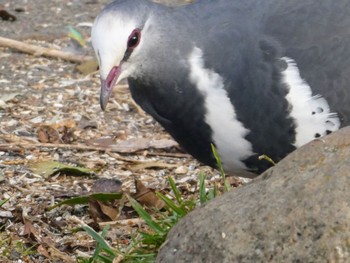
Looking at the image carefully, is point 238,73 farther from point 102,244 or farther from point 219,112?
point 102,244

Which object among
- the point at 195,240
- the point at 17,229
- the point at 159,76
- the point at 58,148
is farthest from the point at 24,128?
the point at 195,240

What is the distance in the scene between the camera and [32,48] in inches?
234

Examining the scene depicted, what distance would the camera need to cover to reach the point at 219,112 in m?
3.59

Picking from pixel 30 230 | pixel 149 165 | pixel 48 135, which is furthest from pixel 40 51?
pixel 30 230

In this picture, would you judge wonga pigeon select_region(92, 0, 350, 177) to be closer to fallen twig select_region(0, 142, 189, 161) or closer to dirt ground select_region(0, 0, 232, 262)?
dirt ground select_region(0, 0, 232, 262)

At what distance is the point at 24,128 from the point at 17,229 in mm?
1122

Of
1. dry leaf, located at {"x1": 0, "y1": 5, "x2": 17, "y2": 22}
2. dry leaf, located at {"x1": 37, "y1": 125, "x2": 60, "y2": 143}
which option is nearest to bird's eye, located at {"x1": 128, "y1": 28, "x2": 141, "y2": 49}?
dry leaf, located at {"x1": 37, "y1": 125, "x2": 60, "y2": 143}

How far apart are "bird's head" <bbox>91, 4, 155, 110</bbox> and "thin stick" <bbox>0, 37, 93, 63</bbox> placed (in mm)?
2323

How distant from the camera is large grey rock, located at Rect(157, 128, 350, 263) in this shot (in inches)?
101

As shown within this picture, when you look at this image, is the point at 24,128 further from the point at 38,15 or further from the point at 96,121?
the point at 38,15

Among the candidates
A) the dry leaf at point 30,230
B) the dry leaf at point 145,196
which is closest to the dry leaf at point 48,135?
the dry leaf at point 145,196

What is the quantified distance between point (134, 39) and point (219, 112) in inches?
15.8

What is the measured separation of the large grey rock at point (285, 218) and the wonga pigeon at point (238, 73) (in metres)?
0.73

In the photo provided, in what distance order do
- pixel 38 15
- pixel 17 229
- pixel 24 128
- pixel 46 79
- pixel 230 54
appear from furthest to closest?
pixel 38 15 → pixel 46 79 → pixel 24 128 → pixel 17 229 → pixel 230 54
